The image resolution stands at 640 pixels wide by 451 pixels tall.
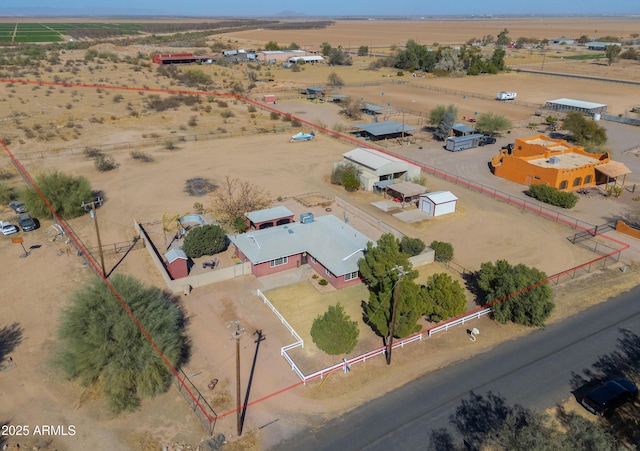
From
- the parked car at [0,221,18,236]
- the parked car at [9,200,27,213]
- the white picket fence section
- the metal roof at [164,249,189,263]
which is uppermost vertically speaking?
the metal roof at [164,249,189,263]

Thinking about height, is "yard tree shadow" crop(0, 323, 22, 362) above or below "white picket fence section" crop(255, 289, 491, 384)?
below

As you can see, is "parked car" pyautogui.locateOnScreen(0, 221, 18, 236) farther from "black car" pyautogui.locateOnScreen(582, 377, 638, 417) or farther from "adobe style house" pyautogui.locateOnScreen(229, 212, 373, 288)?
"black car" pyautogui.locateOnScreen(582, 377, 638, 417)

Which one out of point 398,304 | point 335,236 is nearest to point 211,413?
point 398,304

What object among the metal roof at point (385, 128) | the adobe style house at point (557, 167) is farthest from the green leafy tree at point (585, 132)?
the metal roof at point (385, 128)

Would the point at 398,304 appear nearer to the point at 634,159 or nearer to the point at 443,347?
the point at 443,347

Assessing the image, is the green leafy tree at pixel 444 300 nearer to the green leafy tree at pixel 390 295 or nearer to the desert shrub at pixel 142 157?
the green leafy tree at pixel 390 295

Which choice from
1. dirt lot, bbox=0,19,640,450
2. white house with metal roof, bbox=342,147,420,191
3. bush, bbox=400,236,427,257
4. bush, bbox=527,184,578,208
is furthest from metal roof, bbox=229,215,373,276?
bush, bbox=527,184,578,208
